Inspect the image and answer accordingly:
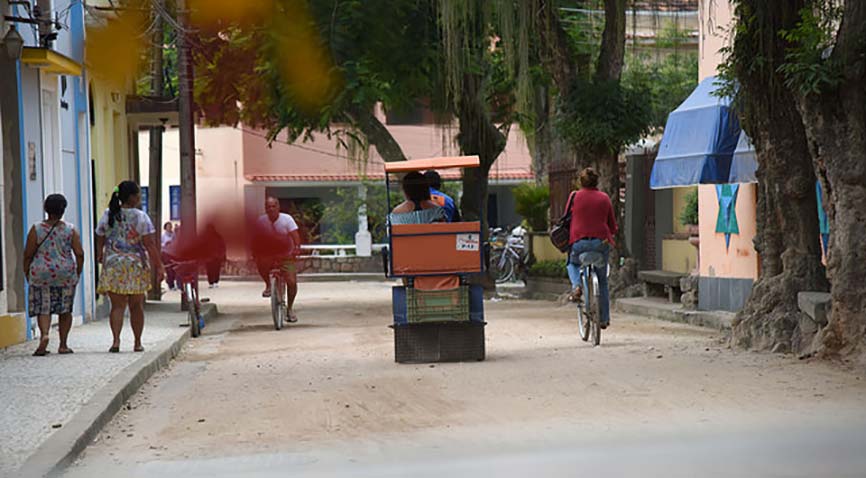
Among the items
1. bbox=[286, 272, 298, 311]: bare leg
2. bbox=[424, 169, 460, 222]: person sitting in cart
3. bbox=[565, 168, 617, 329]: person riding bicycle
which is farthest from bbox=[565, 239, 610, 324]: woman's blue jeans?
bbox=[286, 272, 298, 311]: bare leg

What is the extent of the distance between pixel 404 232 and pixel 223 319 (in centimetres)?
1099

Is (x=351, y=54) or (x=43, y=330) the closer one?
(x=43, y=330)

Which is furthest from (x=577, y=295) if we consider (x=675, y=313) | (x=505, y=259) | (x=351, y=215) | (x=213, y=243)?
(x=351, y=215)

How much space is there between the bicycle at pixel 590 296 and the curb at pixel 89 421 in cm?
475

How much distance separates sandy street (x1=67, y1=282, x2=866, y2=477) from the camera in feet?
27.5

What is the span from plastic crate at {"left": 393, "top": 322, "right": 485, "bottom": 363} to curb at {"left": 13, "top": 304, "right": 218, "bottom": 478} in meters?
2.60

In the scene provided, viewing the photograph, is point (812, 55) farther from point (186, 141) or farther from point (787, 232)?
point (186, 141)

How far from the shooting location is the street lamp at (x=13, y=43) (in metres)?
17.5

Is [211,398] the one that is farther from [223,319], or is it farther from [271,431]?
[223,319]

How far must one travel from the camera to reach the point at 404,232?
1465 centimetres

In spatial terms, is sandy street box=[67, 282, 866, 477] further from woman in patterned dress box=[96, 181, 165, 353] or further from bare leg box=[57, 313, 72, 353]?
bare leg box=[57, 313, 72, 353]

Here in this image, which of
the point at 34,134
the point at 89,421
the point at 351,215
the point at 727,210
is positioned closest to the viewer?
the point at 89,421

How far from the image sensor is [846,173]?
13.5m

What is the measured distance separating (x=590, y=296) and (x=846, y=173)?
3.76m
